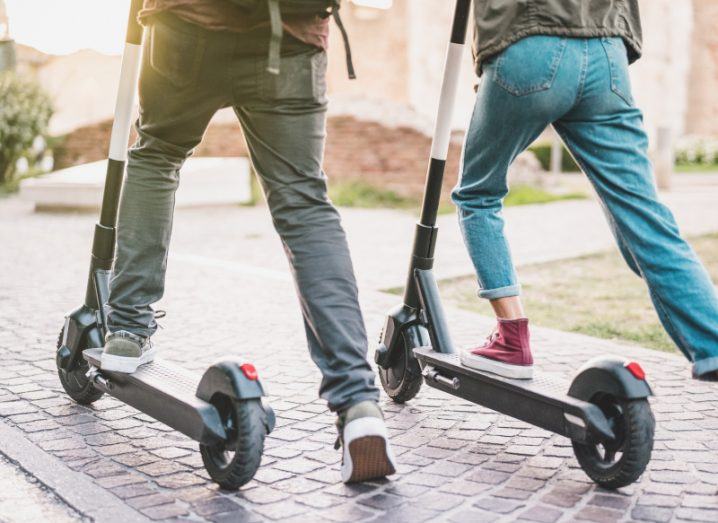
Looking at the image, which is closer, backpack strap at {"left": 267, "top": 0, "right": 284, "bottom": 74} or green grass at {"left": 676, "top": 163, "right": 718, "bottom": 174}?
backpack strap at {"left": 267, "top": 0, "right": 284, "bottom": 74}

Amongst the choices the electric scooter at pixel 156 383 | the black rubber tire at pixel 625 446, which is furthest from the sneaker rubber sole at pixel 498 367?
the electric scooter at pixel 156 383

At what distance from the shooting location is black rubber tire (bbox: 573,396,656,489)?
2426mm

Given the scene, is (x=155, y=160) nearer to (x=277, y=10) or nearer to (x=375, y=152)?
(x=277, y=10)

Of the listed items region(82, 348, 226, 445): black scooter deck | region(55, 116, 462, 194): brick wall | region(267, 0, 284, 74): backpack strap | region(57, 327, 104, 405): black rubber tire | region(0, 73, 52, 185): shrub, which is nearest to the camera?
region(267, 0, 284, 74): backpack strap

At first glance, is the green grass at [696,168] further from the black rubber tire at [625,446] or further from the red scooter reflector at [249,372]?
the red scooter reflector at [249,372]

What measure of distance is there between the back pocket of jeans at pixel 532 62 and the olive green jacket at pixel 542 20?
0.02 m

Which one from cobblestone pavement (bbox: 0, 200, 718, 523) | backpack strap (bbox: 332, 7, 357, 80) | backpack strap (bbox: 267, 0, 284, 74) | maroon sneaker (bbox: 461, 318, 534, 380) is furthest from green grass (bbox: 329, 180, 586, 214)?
backpack strap (bbox: 267, 0, 284, 74)

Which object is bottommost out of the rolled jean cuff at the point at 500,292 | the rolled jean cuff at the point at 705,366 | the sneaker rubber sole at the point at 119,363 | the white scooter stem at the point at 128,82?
the sneaker rubber sole at the point at 119,363

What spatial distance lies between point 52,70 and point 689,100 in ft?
78.4

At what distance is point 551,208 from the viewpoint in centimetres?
1237

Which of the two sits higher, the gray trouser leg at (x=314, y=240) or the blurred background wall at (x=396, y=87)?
the blurred background wall at (x=396, y=87)

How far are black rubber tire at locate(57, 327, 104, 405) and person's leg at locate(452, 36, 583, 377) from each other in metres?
1.35

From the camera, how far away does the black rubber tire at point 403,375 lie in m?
3.37

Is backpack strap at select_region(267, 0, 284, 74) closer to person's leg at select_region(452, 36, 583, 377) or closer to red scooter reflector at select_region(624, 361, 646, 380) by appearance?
person's leg at select_region(452, 36, 583, 377)
